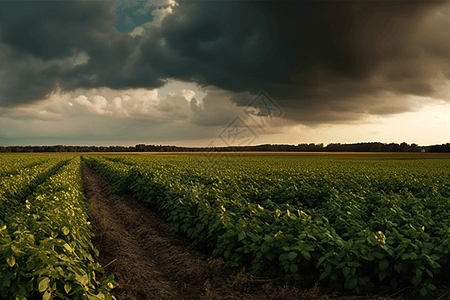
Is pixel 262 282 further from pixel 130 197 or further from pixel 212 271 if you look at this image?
pixel 130 197

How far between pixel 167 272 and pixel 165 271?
0.27ft

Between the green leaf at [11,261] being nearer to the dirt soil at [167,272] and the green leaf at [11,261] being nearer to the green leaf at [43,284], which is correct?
the green leaf at [43,284]

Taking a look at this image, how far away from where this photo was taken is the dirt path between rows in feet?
18.5

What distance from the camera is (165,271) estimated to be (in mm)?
7211

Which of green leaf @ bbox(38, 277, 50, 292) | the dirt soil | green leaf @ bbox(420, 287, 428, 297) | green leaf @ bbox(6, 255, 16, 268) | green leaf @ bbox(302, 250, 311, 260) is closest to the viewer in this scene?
green leaf @ bbox(38, 277, 50, 292)

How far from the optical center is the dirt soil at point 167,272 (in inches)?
219

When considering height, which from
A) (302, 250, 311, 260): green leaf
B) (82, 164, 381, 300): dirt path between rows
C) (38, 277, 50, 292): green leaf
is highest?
(38, 277, 50, 292): green leaf

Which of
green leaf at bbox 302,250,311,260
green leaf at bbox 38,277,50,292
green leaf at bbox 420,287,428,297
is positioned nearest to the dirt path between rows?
green leaf at bbox 302,250,311,260

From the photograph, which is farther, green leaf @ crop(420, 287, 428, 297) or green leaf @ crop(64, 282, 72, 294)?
green leaf @ crop(420, 287, 428, 297)

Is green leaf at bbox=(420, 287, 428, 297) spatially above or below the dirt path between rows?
above

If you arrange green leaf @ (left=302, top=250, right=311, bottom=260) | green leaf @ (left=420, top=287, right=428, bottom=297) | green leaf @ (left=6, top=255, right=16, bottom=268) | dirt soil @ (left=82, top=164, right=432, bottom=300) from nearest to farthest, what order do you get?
green leaf @ (left=6, top=255, right=16, bottom=268)
green leaf @ (left=420, top=287, right=428, bottom=297)
green leaf @ (left=302, top=250, right=311, bottom=260)
dirt soil @ (left=82, top=164, right=432, bottom=300)

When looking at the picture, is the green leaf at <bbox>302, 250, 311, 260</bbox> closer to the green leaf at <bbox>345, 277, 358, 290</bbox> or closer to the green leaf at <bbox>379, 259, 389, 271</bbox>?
the green leaf at <bbox>345, 277, 358, 290</bbox>

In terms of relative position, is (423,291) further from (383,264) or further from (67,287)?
(67,287)

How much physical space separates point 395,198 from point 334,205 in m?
2.63
